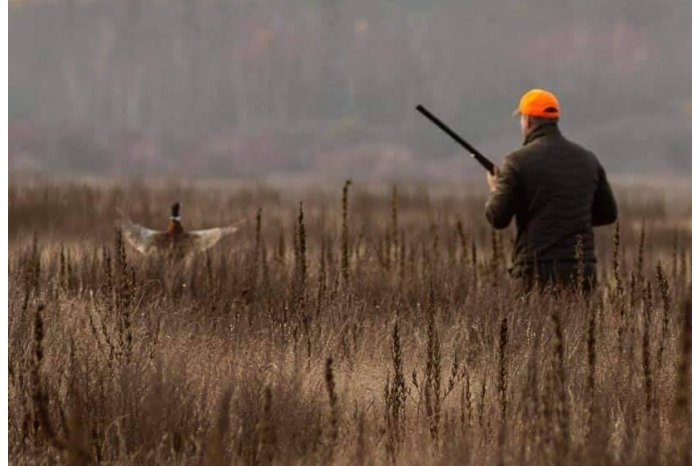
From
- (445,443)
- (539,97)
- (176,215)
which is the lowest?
(445,443)

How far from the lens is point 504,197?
22.3ft

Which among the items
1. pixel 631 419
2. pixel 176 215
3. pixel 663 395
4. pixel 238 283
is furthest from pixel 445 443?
pixel 176 215

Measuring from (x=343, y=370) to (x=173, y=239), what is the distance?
341cm

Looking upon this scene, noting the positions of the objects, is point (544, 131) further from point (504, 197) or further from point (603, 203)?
point (603, 203)

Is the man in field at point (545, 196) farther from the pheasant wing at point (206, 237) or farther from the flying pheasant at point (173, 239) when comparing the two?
the pheasant wing at point (206, 237)

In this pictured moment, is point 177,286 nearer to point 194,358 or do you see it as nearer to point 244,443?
point 194,358

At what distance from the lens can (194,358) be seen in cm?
500

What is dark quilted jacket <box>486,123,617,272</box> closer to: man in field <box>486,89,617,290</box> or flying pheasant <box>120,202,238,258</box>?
man in field <box>486,89,617,290</box>

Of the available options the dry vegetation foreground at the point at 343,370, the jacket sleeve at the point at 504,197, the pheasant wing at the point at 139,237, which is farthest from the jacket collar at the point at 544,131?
the pheasant wing at the point at 139,237

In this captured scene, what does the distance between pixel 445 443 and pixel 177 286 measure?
11.3 feet

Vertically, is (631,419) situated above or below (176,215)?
below

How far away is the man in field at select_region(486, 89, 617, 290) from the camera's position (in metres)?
6.82

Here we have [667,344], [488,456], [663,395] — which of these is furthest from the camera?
[667,344]

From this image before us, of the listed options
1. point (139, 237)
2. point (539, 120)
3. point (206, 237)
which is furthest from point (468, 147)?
point (139, 237)
